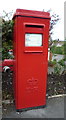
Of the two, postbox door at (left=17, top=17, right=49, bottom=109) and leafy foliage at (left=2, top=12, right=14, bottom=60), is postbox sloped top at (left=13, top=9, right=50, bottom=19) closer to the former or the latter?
postbox door at (left=17, top=17, right=49, bottom=109)

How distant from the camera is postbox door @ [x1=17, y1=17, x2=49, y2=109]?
264 centimetres

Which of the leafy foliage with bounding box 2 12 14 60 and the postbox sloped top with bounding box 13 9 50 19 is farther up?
the postbox sloped top with bounding box 13 9 50 19

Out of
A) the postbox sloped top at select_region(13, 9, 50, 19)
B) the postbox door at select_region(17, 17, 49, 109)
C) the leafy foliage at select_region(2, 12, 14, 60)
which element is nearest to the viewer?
the postbox sloped top at select_region(13, 9, 50, 19)

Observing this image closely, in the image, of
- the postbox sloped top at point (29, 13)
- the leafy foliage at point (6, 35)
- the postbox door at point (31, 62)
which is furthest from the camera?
the leafy foliage at point (6, 35)

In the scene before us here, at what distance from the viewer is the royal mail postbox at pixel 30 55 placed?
2596 mm

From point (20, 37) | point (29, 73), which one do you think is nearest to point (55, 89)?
point (29, 73)

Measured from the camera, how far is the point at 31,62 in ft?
9.09

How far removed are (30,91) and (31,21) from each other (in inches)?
62.0

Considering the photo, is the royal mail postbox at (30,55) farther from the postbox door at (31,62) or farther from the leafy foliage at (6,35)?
the leafy foliage at (6,35)

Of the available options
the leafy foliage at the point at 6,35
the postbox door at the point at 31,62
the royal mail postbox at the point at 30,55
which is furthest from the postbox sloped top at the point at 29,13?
the leafy foliage at the point at 6,35

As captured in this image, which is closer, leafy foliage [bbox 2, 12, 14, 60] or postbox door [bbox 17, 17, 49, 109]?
postbox door [bbox 17, 17, 49, 109]

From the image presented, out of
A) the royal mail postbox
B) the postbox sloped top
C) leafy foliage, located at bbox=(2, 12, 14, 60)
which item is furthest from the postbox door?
leafy foliage, located at bbox=(2, 12, 14, 60)

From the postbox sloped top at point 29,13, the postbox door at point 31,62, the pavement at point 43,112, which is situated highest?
the postbox sloped top at point 29,13

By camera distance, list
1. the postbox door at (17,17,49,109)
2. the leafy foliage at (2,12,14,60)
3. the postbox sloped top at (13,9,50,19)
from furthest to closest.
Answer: the leafy foliage at (2,12,14,60) < the postbox door at (17,17,49,109) < the postbox sloped top at (13,9,50,19)
